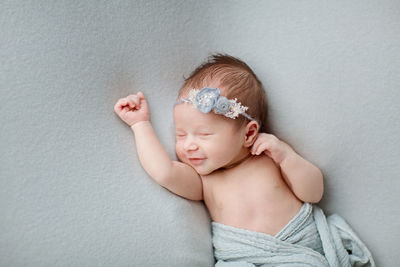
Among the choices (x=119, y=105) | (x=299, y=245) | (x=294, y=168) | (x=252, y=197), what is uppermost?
(x=119, y=105)

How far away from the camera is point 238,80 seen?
4.26 feet

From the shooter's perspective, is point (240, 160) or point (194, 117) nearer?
point (194, 117)

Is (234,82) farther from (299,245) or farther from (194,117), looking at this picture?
(299,245)

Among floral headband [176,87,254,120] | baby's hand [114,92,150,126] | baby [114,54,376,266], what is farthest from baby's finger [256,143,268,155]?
baby's hand [114,92,150,126]

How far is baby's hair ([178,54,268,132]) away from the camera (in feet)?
4.20

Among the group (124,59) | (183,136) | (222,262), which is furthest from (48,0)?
(222,262)

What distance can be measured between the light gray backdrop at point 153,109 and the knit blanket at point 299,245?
0.05 m

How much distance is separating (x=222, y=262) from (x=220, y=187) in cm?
22

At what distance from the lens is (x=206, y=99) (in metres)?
1.22

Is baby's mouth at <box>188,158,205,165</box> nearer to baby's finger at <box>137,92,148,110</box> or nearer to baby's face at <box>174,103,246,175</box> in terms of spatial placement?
baby's face at <box>174,103,246,175</box>

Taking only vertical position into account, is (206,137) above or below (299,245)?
above

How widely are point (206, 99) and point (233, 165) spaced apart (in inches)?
10.5

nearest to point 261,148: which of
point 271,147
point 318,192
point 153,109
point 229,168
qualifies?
point 271,147

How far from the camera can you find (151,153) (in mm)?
1277
